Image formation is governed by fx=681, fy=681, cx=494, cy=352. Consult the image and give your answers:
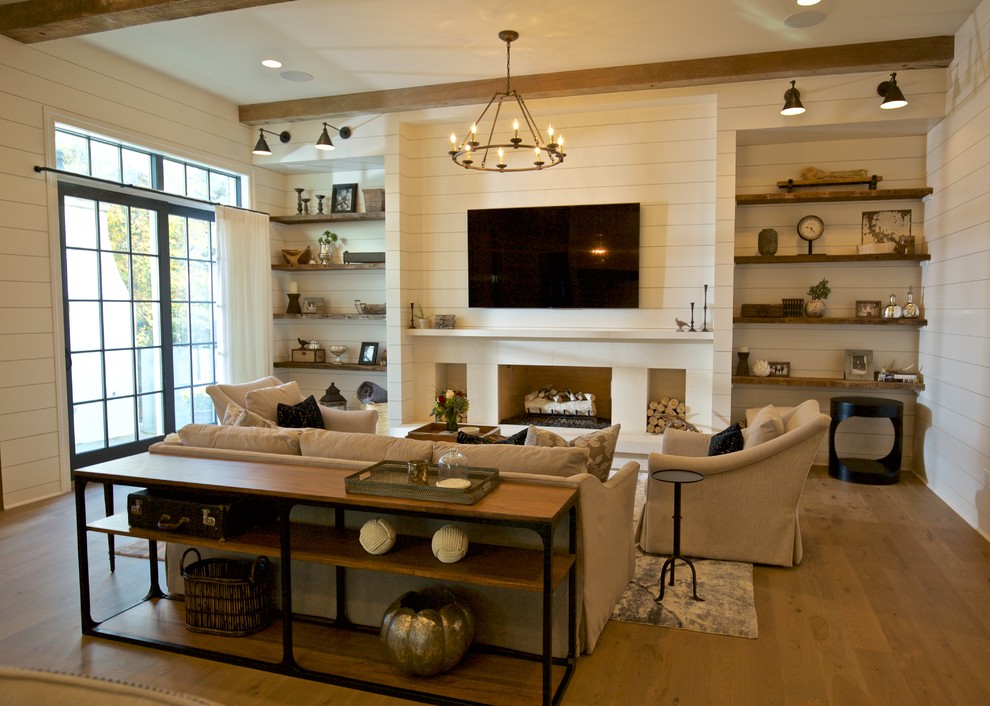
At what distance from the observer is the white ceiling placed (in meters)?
4.36

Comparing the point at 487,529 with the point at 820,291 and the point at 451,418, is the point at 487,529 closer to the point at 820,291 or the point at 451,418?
the point at 451,418

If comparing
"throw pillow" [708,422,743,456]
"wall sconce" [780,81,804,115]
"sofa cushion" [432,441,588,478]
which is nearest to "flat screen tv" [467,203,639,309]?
"wall sconce" [780,81,804,115]

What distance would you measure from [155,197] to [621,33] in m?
3.95

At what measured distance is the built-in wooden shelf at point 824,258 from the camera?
5.33 meters

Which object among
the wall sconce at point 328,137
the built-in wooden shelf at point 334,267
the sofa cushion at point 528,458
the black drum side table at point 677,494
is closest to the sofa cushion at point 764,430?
the black drum side table at point 677,494

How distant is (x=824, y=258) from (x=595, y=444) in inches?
139

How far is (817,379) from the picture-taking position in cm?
563

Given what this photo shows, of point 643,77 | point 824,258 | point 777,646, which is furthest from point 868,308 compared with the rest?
point 777,646

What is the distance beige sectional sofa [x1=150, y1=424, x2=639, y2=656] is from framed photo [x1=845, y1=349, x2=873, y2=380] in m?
3.36

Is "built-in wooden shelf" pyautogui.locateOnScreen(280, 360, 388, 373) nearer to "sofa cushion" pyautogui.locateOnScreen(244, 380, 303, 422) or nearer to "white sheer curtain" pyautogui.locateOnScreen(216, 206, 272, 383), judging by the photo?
"white sheer curtain" pyautogui.locateOnScreen(216, 206, 272, 383)

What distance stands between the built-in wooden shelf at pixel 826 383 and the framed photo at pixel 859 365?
4.8 inches

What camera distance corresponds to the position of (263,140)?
632 cm

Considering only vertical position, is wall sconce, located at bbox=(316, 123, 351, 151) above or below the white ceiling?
below

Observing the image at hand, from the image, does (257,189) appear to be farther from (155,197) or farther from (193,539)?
(193,539)
